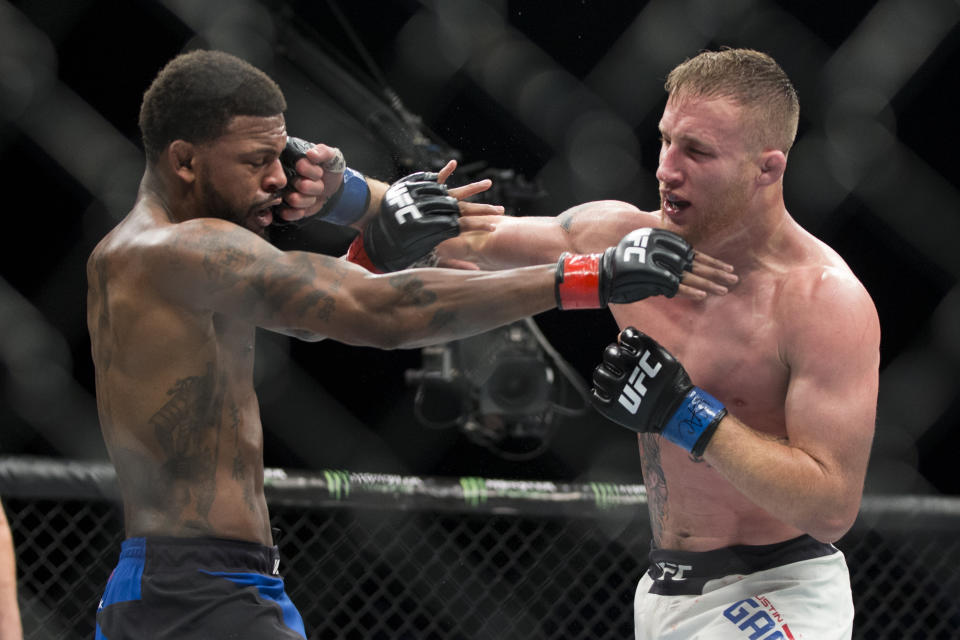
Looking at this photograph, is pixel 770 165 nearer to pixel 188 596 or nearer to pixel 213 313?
pixel 213 313

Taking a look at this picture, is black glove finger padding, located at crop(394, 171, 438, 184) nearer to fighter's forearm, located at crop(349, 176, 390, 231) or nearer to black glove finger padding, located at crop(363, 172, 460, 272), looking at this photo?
black glove finger padding, located at crop(363, 172, 460, 272)

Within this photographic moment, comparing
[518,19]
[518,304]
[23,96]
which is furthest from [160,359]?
[518,19]

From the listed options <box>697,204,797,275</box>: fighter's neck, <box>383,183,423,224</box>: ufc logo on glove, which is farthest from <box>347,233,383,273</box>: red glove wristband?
<box>697,204,797,275</box>: fighter's neck

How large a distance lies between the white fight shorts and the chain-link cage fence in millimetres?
661

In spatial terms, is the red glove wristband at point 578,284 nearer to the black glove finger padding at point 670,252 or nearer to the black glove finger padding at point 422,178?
the black glove finger padding at point 670,252

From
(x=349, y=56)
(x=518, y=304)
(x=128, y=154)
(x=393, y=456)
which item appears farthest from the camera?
(x=393, y=456)

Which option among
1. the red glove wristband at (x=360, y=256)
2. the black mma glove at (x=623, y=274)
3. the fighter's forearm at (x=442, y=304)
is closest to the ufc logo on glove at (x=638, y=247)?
the black mma glove at (x=623, y=274)

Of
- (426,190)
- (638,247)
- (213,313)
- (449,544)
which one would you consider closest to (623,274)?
(638,247)

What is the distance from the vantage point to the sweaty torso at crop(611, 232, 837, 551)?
6.27 feet

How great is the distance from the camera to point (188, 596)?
162cm

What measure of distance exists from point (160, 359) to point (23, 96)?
182cm

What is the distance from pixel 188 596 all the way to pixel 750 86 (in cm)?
127

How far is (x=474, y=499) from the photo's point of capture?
8.36 ft

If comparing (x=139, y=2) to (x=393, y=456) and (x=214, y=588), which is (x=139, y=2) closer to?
(x=393, y=456)
